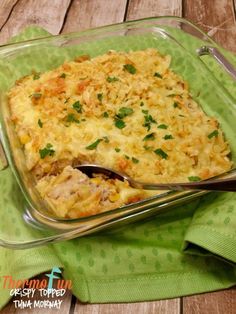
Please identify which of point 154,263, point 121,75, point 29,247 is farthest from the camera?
point 121,75

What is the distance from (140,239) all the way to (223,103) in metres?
0.70

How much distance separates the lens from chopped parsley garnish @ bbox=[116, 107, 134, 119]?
5.53 ft

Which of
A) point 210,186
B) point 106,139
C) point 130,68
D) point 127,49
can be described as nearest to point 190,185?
point 210,186

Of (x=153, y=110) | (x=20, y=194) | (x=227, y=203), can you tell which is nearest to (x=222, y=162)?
(x=227, y=203)

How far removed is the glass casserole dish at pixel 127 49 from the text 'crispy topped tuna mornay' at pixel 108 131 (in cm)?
6

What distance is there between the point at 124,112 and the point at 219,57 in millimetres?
532

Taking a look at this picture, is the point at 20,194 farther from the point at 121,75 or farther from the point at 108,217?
the point at 121,75

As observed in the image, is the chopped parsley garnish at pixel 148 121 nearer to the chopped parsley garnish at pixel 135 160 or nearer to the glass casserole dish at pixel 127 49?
the chopped parsley garnish at pixel 135 160

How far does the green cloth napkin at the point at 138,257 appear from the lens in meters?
1.32

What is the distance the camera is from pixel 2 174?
1.47 metres

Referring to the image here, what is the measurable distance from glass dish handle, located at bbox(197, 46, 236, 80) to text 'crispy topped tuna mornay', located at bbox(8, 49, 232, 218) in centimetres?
18

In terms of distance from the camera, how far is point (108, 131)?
1627 mm

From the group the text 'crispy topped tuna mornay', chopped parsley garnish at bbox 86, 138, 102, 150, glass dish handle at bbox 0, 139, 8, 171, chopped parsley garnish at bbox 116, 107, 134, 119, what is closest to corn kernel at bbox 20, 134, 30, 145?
the text 'crispy topped tuna mornay'

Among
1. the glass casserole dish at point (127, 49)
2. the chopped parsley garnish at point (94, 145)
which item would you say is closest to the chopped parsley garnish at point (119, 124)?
the chopped parsley garnish at point (94, 145)
